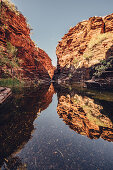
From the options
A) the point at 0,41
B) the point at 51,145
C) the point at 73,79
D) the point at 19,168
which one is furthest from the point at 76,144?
the point at 73,79

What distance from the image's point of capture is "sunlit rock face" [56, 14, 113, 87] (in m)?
27.5

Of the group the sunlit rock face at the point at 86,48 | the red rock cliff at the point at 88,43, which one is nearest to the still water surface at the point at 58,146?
the sunlit rock face at the point at 86,48

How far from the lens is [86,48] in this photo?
3775cm

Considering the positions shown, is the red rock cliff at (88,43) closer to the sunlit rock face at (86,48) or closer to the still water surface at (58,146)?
the sunlit rock face at (86,48)

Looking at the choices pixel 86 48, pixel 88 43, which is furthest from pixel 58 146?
pixel 88 43

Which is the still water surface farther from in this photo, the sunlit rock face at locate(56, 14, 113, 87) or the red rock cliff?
the red rock cliff

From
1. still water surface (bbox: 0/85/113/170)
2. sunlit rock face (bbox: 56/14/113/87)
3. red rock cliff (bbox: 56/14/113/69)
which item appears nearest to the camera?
still water surface (bbox: 0/85/113/170)

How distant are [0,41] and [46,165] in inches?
1175

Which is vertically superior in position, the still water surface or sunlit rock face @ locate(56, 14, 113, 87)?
sunlit rock face @ locate(56, 14, 113, 87)

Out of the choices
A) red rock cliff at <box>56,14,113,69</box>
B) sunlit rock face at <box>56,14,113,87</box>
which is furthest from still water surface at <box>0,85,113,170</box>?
red rock cliff at <box>56,14,113,69</box>

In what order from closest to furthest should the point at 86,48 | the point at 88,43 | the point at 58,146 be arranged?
1. the point at 58,146
2. the point at 88,43
3. the point at 86,48

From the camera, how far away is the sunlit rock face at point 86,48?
2755cm

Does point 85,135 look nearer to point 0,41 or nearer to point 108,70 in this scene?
point 108,70

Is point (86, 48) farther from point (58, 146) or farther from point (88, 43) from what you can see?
point (58, 146)
